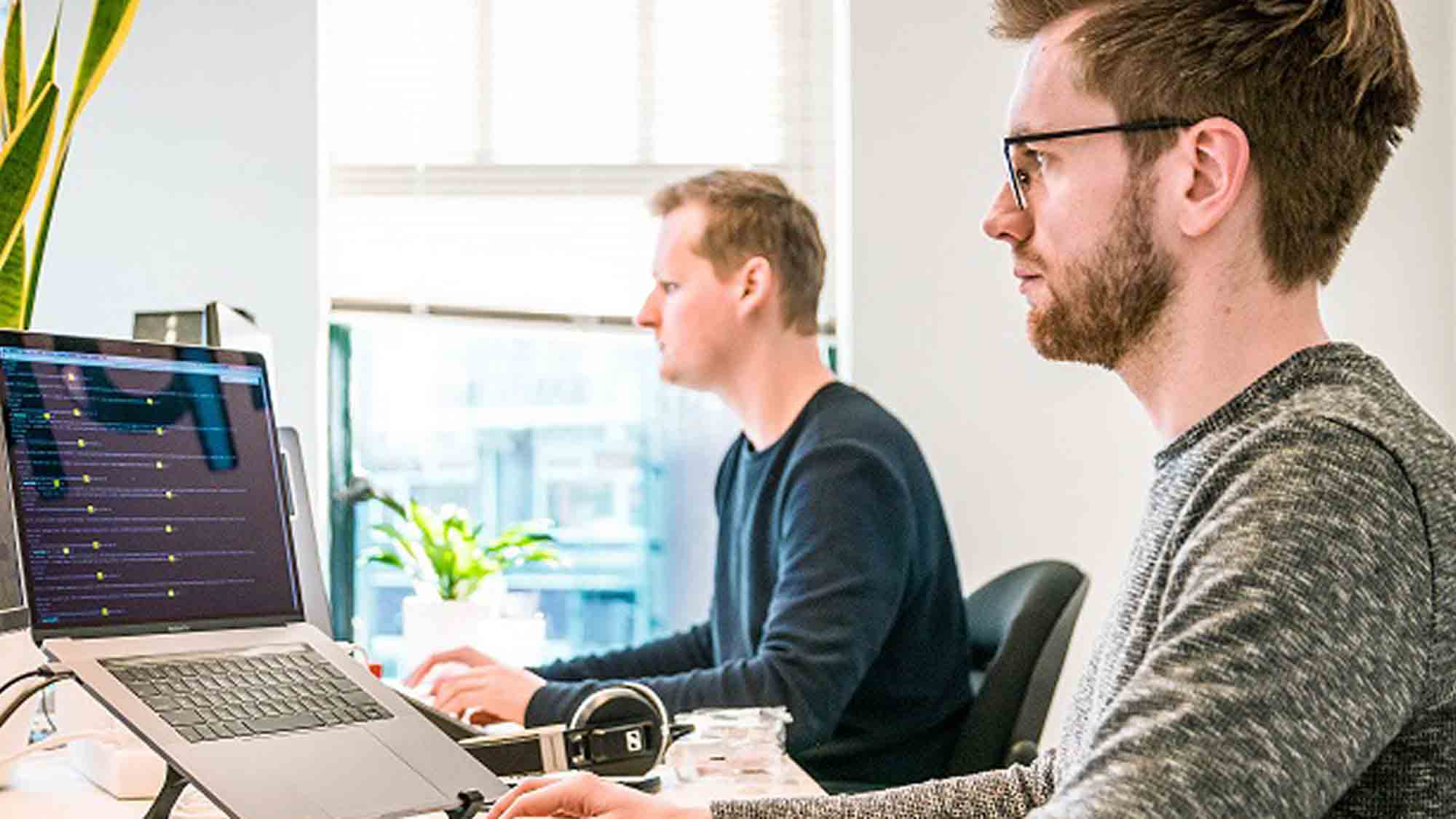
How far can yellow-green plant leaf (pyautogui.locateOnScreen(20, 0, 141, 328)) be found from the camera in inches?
82.6

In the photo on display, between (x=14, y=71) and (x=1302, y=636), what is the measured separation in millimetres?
1842

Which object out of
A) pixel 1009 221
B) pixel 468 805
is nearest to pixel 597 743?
pixel 468 805

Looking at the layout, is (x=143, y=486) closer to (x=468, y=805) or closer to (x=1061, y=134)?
(x=468, y=805)

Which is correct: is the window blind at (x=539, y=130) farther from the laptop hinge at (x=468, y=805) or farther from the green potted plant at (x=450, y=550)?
the laptop hinge at (x=468, y=805)

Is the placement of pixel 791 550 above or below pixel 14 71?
below

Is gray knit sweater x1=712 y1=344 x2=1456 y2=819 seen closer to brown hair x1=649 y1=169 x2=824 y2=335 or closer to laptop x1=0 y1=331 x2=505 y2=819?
laptop x1=0 y1=331 x2=505 y2=819

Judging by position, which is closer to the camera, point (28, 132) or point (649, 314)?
point (28, 132)

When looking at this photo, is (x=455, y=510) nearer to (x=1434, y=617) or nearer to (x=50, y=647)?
(x=50, y=647)

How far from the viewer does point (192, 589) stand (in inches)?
60.2

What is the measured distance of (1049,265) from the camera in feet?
4.15

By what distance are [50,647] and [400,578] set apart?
2.50 m

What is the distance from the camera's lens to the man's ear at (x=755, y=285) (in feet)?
8.93

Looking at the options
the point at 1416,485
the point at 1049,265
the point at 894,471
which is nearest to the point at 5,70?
the point at 894,471

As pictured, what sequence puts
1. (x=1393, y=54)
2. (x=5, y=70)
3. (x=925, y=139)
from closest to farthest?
1. (x=1393, y=54)
2. (x=5, y=70)
3. (x=925, y=139)
